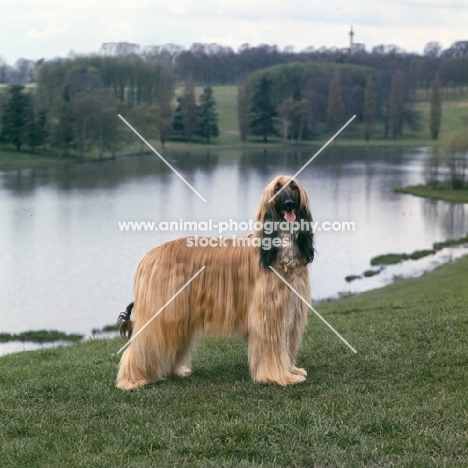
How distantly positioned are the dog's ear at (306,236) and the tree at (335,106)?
4343 centimetres

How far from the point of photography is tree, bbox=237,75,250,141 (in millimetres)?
56406

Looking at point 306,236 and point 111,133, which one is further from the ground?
point 111,133

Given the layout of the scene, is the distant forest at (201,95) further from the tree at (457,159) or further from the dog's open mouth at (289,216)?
the dog's open mouth at (289,216)

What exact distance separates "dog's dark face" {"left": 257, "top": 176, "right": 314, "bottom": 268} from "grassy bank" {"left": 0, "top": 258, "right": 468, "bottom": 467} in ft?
4.21

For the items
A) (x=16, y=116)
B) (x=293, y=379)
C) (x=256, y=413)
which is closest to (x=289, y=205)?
(x=293, y=379)

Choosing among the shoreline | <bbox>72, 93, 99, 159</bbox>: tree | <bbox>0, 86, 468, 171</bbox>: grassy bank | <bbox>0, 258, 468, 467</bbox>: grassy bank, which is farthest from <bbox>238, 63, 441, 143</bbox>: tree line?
<bbox>0, 258, 468, 467</bbox>: grassy bank

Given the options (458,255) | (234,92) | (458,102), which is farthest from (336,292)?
(458,102)

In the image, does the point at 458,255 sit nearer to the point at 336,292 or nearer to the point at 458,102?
the point at 336,292

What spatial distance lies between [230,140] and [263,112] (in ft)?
15.3

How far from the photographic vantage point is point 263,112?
2293 inches

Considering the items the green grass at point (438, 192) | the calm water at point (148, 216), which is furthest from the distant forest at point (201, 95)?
the green grass at point (438, 192)

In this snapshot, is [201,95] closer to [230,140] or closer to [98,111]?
[230,140]

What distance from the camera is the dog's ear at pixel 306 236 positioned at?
280 inches

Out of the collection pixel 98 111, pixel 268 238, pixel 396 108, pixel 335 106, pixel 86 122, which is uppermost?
pixel 396 108
